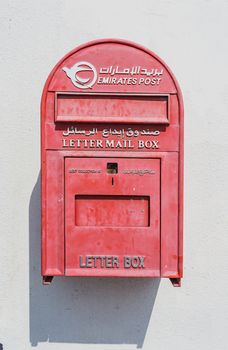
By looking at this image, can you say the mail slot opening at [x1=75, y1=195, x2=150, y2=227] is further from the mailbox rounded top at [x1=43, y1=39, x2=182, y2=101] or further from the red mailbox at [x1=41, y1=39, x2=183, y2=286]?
the mailbox rounded top at [x1=43, y1=39, x2=182, y2=101]

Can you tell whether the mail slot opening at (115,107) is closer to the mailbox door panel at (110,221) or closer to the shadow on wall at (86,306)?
the mailbox door panel at (110,221)

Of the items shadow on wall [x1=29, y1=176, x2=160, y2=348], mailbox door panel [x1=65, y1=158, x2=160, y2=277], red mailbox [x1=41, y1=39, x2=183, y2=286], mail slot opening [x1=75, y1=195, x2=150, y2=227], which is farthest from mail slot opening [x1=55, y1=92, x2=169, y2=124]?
shadow on wall [x1=29, y1=176, x2=160, y2=348]

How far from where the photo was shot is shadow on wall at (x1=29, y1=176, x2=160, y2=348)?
1998mm

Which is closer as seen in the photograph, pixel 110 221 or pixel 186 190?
pixel 110 221

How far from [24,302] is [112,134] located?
3.66 ft

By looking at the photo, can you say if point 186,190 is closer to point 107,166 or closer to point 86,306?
point 107,166

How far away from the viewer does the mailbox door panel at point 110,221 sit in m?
1.61

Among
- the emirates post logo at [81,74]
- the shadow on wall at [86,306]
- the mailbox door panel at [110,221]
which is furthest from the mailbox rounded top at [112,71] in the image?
the shadow on wall at [86,306]

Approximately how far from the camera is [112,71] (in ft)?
5.29

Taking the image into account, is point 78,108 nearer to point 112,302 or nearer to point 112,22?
point 112,22

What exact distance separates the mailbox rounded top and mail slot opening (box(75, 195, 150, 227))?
1.60ft

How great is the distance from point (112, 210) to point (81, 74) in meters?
0.63

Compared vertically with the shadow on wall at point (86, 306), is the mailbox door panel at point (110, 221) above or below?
above

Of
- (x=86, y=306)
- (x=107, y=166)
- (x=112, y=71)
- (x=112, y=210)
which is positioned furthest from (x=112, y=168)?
(x=86, y=306)
